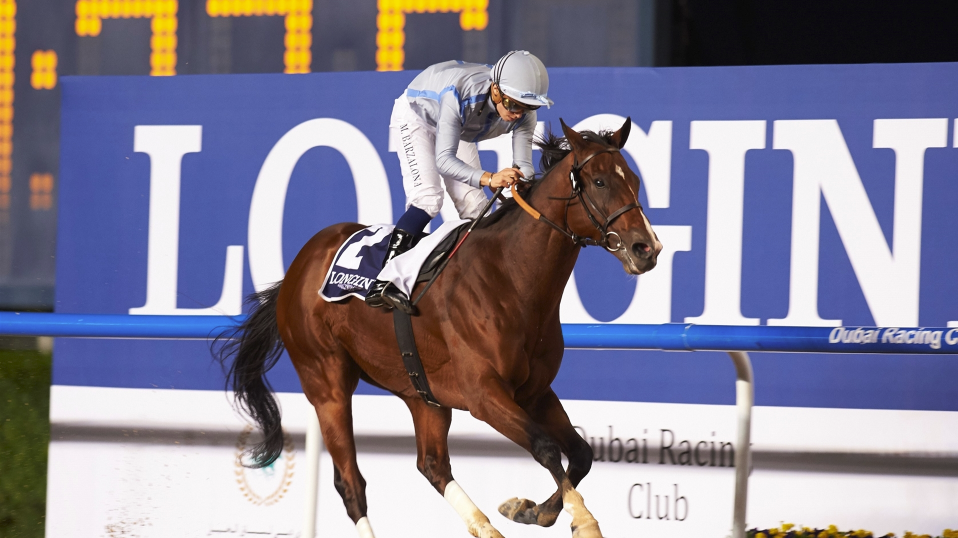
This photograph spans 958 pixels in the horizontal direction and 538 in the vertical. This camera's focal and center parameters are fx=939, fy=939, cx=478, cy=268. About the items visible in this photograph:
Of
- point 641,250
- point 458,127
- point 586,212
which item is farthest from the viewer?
point 458,127

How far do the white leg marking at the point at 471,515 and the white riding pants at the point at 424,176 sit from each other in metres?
0.79

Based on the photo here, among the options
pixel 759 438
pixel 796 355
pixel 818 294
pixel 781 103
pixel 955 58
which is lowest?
pixel 759 438

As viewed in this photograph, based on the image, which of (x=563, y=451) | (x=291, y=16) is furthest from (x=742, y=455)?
(x=291, y=16)

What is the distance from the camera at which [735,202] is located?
130 inches

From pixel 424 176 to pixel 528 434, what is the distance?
34.9 inches

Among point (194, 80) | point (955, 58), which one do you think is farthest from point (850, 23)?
point (194, 80)

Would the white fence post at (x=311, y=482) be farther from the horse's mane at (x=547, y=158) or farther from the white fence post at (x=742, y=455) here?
the white fence post at (x=742, y=455)

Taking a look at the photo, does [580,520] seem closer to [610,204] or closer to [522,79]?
[610,204]

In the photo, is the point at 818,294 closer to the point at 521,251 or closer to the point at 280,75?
the point at 521,251

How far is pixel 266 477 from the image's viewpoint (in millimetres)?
3656

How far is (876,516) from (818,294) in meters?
0.76

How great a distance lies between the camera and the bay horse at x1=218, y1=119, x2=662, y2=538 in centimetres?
220

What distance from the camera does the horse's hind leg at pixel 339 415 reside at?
9.09ft

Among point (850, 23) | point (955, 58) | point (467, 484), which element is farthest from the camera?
point (955, 58)
